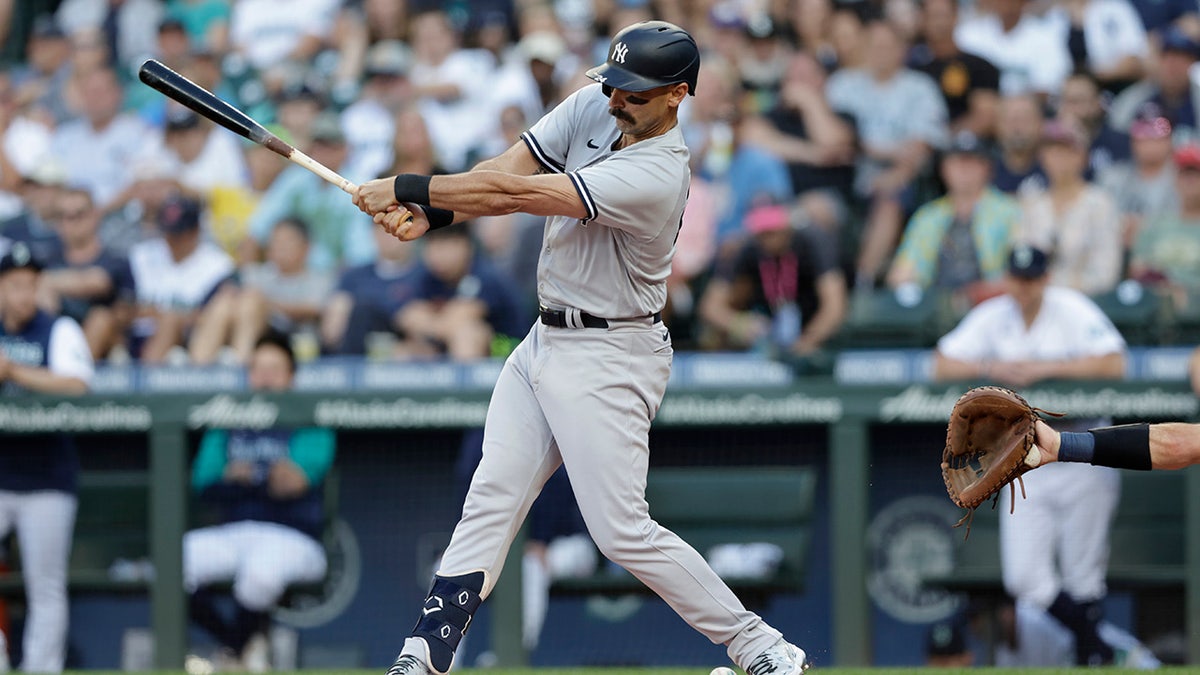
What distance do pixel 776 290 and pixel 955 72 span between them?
1842mm

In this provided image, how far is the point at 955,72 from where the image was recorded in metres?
8.34

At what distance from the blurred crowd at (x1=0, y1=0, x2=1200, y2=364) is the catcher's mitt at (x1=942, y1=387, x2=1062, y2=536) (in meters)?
2.44

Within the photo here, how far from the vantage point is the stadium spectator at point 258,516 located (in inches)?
257

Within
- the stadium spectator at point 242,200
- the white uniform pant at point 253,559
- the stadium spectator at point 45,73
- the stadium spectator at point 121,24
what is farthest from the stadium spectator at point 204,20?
the white uniform pant at point 253,559

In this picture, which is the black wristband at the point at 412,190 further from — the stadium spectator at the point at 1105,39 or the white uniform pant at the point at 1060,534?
the stadium spectator at the point at 1105,39

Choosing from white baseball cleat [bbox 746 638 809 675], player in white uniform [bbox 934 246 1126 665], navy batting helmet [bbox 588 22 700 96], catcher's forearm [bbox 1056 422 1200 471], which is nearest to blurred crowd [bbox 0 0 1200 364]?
player in white uniform [bbox 934 246 1126 665]

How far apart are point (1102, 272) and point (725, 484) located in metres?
2.05

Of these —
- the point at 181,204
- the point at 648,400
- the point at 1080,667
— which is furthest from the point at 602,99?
the point at 181,204

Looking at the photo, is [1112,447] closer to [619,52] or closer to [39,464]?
[619,52]

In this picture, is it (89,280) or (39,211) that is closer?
(89,280)

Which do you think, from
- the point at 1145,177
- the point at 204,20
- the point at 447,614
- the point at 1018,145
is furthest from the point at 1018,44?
the point at 447,614

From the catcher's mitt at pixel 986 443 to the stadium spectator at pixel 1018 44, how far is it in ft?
14.4

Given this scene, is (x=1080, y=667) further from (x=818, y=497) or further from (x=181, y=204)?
(x=181, y=204)

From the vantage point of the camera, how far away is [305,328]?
302 inches
